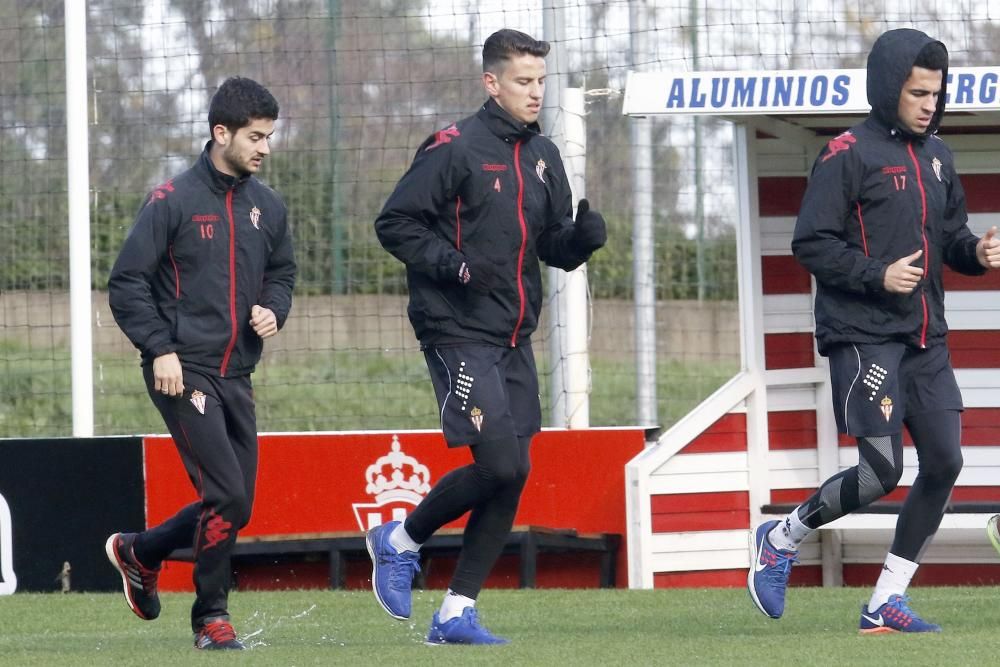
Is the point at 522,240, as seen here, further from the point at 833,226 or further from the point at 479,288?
the point at 833,226

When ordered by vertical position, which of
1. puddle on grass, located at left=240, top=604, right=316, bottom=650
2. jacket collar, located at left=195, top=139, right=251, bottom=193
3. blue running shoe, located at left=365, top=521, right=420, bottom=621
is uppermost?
jacket collar, located at left=195, top=139, right=251, bottom=193

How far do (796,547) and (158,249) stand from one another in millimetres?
2387

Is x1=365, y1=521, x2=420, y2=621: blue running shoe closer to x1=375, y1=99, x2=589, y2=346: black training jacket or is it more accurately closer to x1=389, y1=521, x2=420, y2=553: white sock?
x1=389, y1=521, x2=420, y2=553: white sock

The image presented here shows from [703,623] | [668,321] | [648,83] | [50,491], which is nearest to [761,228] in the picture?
[648,83]

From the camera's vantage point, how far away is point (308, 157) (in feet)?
41.0

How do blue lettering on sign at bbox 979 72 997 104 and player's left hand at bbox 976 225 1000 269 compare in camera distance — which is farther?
blue lettering on sign at bbox 979 72 997 104

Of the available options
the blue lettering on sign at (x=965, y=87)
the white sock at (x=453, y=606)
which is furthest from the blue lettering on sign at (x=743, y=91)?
the white sock at (x=453, y=606)

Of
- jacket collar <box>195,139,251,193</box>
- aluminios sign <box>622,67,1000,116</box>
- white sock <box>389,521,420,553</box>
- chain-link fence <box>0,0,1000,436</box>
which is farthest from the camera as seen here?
chain-link fence <box>0,0,1000,436</box>

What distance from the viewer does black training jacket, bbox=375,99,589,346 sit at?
589 centimetres

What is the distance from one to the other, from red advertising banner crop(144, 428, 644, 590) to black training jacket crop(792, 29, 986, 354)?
2.54 m

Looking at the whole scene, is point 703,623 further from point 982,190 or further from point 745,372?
point 982,190

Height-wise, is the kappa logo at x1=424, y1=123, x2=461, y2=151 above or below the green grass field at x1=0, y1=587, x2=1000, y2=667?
above

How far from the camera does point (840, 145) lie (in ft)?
19.7

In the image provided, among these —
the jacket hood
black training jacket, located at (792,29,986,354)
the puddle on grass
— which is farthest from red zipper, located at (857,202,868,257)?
the puddle on grass
